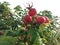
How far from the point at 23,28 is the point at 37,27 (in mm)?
95

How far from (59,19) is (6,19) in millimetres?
565

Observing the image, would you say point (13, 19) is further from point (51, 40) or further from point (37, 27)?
point (37, 27)

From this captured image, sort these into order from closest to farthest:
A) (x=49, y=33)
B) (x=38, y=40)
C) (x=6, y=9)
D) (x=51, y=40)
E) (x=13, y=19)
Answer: (x=38, y=40)
(x=51, y=40)
(x=49, y=33)
(x=13, y=19)
(x=6, y=9)

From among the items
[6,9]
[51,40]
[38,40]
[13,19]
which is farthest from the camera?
[6,9]

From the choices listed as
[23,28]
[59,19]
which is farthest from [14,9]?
[23,28]

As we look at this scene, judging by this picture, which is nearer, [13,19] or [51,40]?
[51,40]

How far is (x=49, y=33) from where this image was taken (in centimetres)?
222

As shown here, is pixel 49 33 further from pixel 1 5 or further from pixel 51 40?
pixel 1 5

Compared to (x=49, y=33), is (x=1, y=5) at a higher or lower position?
higher

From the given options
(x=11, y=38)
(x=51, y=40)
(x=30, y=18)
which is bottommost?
(x=51, y=40)

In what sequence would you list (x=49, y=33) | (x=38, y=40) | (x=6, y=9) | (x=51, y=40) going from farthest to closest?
(x=6, y=9) < (x=49, y=33) < (x=51, y=40) < (x=38, y=40)

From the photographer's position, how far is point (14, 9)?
2.70 metres

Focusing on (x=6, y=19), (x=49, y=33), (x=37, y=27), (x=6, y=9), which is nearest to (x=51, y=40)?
(x=49, y=33)

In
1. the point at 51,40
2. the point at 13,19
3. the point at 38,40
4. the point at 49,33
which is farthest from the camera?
the point at 13,19
